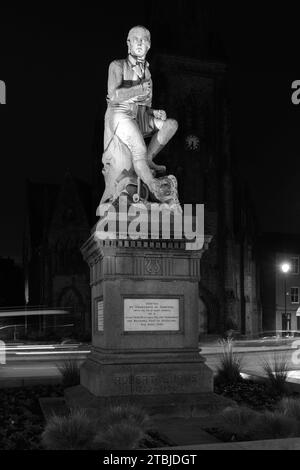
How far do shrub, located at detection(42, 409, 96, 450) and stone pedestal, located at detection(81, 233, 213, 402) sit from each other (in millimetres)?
1960

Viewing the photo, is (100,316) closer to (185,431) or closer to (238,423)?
(185,431)

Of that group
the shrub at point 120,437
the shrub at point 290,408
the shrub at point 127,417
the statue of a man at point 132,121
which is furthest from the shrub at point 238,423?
the statue of a man at point 132,121

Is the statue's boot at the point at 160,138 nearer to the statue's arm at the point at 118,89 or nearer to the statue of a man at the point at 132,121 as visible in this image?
the statue of a man at the point at 132,121

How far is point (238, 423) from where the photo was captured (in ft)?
22.7

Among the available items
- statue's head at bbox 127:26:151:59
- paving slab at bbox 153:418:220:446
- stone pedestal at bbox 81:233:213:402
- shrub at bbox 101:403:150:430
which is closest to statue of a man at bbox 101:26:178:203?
statue's head at bbox 127:26:151:59

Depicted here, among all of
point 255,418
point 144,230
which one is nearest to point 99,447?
point 255,418

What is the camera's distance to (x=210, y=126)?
54.3 metres

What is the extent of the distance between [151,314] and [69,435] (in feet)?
9.20

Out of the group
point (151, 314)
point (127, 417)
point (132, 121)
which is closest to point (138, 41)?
point (132, 121)

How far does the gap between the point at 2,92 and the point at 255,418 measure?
7.86 metres

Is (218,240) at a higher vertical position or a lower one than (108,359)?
higher

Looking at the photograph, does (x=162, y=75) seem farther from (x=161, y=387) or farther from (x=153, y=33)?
(x=161, y=387)

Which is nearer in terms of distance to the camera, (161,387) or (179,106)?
(161,387)

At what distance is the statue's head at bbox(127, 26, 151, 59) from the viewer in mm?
9156
